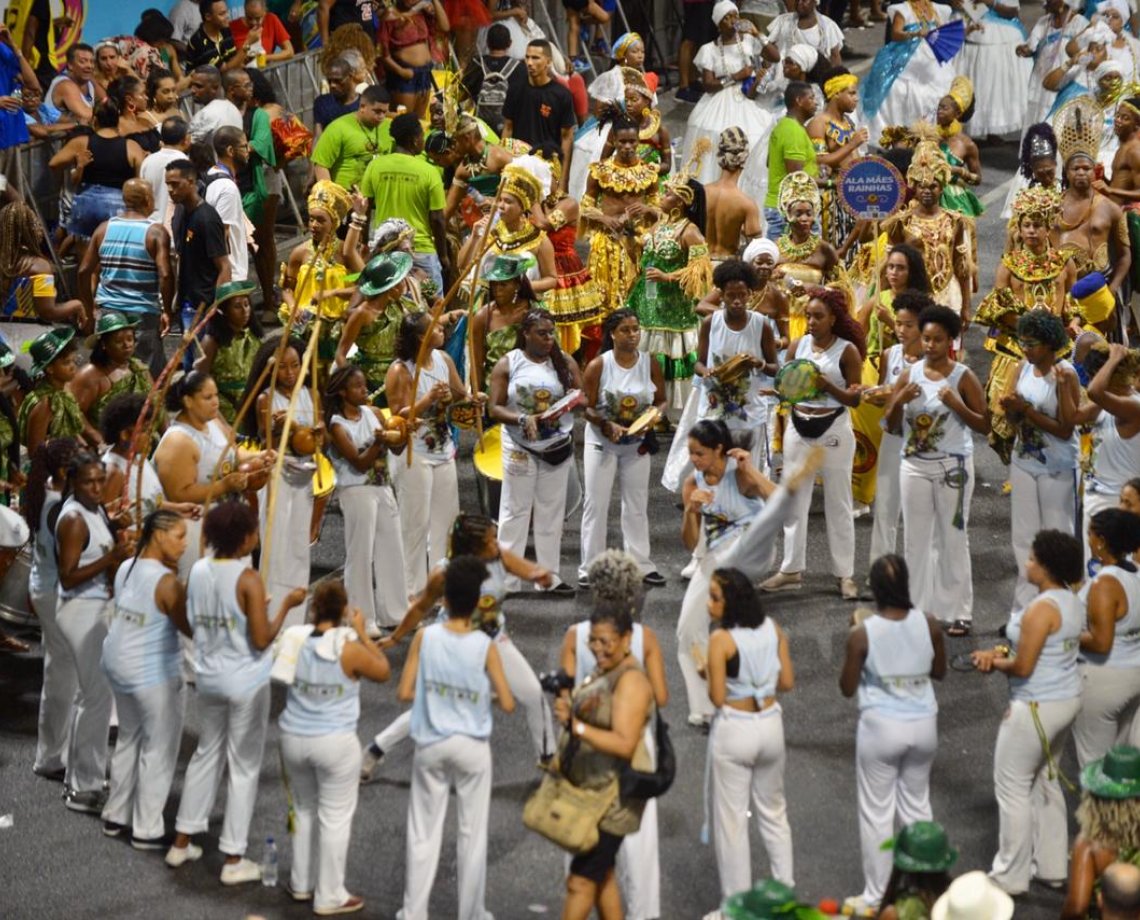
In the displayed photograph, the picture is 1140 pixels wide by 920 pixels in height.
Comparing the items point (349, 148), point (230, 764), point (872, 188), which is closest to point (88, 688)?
point (230, 764)

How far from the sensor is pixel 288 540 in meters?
11.3

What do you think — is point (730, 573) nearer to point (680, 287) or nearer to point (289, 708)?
point (289, 708)

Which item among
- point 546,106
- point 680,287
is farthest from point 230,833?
point 546,106

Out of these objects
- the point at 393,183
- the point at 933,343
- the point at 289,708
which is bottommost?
the point at 289,708

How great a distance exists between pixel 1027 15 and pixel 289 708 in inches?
728

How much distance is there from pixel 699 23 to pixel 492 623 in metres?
12.9

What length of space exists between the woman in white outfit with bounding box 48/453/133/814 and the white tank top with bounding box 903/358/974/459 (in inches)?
164

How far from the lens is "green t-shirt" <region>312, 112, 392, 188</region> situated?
50.2 feet

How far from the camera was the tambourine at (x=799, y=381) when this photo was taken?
1166cm

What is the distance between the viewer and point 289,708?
883cm

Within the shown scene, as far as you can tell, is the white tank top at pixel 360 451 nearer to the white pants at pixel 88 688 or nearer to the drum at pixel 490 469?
the drum at pixel 490 469

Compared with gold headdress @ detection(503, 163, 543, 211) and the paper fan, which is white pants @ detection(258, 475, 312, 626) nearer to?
gold headdress @ detection(503, 163, 543, 211)

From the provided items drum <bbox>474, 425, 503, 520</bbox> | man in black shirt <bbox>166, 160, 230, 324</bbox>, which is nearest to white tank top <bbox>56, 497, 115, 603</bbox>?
drum <bbox>474, 425, 503, 520</bbox>

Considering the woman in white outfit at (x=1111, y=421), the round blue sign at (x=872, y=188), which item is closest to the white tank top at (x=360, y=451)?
the woman in white outfit at (x=1111, y=421)
